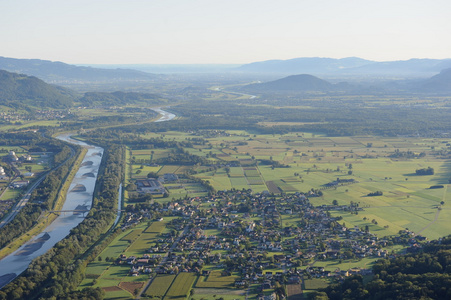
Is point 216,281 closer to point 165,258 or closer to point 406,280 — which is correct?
point 165,258

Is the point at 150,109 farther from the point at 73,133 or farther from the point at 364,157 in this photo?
the point at 364,157

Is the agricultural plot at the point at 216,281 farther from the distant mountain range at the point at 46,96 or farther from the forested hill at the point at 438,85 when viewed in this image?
the forested hill at the point at 438,85

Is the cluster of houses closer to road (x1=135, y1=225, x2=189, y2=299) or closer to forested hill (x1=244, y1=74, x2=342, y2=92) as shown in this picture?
road (x1=135, y1=225, x2=189, y2=299)

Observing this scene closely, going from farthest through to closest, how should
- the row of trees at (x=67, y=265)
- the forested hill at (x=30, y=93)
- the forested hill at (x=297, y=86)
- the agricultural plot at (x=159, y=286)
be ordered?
the forested hill at (x=297, y=86) < the forested hill at (x=30, y=93) < the agricultural plot at (x=159, y=286) < the row of trees at (x=67, y=265)

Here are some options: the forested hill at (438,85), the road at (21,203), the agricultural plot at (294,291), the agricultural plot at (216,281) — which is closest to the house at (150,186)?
the road at (21,203)

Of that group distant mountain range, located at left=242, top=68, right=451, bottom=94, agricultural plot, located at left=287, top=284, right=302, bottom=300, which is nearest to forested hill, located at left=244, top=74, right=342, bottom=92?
distant mountain range, located at left=242, top=68, right=451, bottom=94
